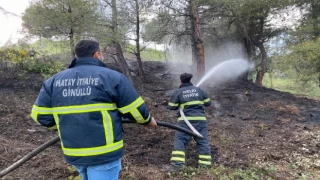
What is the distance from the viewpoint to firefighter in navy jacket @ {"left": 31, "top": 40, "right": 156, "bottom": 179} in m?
2.35

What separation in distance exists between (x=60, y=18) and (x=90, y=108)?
22.0ft

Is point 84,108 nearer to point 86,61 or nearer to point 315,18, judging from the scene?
point 86,61

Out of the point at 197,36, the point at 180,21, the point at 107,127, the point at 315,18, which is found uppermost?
the point at 315,18

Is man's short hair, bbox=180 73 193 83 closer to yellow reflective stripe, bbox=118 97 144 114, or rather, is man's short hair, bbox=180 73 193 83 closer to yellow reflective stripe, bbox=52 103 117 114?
yellow reflective stripe, bbox=118 97 144 114

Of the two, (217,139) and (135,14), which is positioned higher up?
(135,14)

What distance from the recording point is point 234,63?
1597cm

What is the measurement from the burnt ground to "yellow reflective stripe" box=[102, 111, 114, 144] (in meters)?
1.80

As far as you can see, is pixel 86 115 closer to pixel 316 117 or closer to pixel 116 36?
pixel 116 36

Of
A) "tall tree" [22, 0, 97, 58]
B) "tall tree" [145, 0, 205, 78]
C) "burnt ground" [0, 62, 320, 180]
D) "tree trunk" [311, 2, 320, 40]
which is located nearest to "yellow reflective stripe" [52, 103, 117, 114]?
"burnt ground" [0, 62, 320, 180]

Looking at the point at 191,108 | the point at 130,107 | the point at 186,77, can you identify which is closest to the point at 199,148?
the point at 191,108

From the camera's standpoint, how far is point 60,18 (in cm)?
823

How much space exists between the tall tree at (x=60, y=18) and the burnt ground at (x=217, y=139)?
5.91ft

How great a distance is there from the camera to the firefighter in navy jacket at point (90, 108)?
2.35 metres

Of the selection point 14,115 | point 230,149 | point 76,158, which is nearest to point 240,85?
point 230,149
